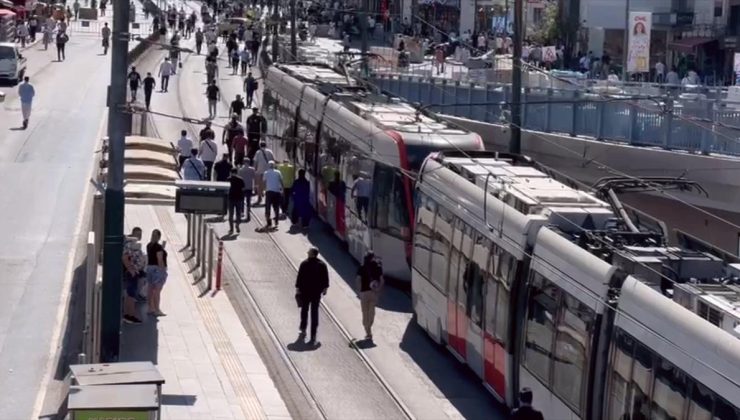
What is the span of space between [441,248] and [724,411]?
31.7ft

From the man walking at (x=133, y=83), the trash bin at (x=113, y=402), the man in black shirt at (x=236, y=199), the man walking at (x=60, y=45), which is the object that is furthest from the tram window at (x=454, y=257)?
the man walking at (x=60, y=45)

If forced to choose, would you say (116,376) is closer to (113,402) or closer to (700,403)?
(113,402)

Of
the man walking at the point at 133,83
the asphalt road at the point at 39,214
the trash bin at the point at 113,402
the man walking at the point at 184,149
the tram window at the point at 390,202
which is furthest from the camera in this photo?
the man walking at the point at 133,83

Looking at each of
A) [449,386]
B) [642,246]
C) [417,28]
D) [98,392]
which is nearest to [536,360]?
[642,246]

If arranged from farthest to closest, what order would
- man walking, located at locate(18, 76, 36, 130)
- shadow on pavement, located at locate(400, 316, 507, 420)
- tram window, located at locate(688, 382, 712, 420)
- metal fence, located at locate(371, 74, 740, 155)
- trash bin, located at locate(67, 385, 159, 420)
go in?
man walking, located at locate(18, 76, 36, 130), metal fence, located at locate(371, 74, 740, 155), shadow on pavement, located at locate(400, 316, 507, 420), trash bin, located at locate(67, 385, 159, 420), tram window, located at locate(688, 382, 712, 420)

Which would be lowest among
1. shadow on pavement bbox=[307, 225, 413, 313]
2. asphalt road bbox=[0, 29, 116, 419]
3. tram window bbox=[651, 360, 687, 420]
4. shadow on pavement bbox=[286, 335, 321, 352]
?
shadow on pavement bbox=[286, 335, 321, 352]

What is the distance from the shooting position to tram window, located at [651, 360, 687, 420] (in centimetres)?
1387

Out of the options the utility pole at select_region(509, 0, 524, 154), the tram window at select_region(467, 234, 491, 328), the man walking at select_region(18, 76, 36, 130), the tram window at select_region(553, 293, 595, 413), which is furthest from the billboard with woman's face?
the tram window at select_region(553, 293, 595, 413)

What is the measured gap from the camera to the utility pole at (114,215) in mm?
20188

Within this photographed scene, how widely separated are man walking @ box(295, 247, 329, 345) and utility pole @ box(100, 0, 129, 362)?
3.08 m

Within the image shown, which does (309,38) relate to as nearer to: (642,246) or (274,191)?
(274,191)

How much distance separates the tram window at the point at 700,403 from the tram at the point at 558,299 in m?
0.01

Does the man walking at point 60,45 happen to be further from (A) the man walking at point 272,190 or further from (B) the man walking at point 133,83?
(A) the man walking at point 272,190

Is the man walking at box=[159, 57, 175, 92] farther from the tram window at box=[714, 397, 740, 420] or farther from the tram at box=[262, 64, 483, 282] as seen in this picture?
the tram window at box=[714, 397, 740, 420]
